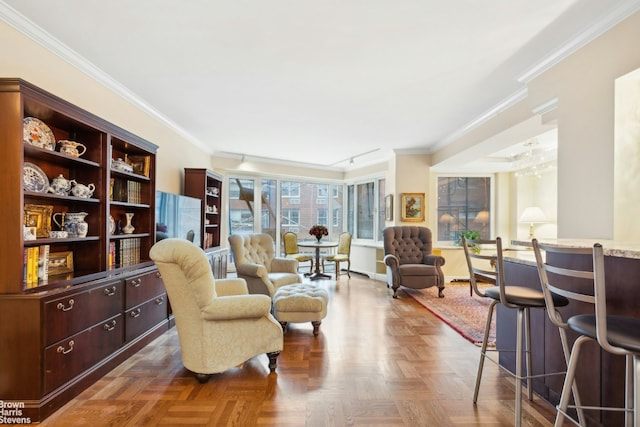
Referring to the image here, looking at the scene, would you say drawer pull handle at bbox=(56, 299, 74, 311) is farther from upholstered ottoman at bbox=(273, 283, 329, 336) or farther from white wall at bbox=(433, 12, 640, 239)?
white wall at bbox=(433, 12, 640, 239)

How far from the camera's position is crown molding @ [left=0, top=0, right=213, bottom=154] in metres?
2.22

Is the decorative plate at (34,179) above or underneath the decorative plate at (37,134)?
underneath

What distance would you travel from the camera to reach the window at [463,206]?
23.4 feet

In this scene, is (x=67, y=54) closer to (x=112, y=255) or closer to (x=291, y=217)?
(x=112, y=255)

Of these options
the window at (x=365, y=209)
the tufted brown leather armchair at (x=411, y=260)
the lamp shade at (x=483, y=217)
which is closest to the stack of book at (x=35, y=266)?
the tufted brown leather armchair at (x=411, y=260)


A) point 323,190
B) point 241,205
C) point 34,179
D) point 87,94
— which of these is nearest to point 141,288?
point 34,179

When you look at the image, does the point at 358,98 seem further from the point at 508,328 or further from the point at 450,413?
the point at 450,413

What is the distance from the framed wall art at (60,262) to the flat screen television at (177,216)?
3.24ft

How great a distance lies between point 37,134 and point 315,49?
2.04 meters

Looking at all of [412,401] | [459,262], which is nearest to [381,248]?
[459,262]

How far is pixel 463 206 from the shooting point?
7172 millimetres

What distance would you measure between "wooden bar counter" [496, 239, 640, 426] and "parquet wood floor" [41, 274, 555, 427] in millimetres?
273

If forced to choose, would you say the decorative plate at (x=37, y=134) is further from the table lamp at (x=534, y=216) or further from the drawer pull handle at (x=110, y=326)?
the table lamp at (x=534, y=216)

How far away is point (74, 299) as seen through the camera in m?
2.27
